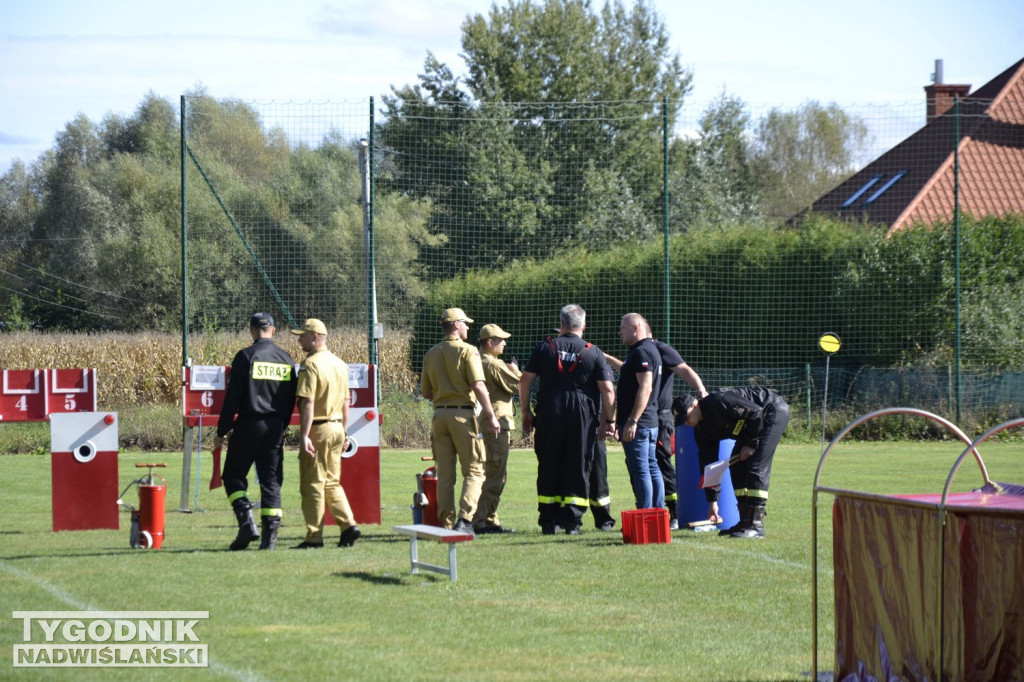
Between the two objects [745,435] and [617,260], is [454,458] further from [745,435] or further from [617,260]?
[617,260]

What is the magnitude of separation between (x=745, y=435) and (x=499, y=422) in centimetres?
237

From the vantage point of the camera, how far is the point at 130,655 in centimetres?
605

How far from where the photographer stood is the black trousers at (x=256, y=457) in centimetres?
950

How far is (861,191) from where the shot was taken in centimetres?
3186

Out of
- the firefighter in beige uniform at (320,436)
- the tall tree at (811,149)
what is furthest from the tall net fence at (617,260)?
the tall tree at (811,149)

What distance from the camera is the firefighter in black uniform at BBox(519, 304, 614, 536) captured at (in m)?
10.6

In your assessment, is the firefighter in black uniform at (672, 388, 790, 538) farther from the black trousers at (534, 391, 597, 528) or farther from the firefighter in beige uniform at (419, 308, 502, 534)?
the firefighter in beige uniform at (419, 308, 502, 534)

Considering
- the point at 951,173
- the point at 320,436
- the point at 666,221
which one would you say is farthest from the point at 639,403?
the point at 951,173

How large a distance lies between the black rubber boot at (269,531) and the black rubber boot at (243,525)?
0.24 feet

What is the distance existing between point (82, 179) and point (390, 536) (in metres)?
43.7

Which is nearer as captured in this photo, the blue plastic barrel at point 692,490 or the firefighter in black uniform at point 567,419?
the firefighter in black uniform at point 567,419

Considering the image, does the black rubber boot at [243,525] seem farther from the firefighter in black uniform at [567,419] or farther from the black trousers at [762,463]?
the black trousers at [762,463]

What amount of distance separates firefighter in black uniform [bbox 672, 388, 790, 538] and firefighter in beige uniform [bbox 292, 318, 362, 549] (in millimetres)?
2932

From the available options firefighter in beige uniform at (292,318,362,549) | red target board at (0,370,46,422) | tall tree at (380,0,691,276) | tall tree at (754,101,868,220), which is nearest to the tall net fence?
tall tree at (380,0,691,276)
